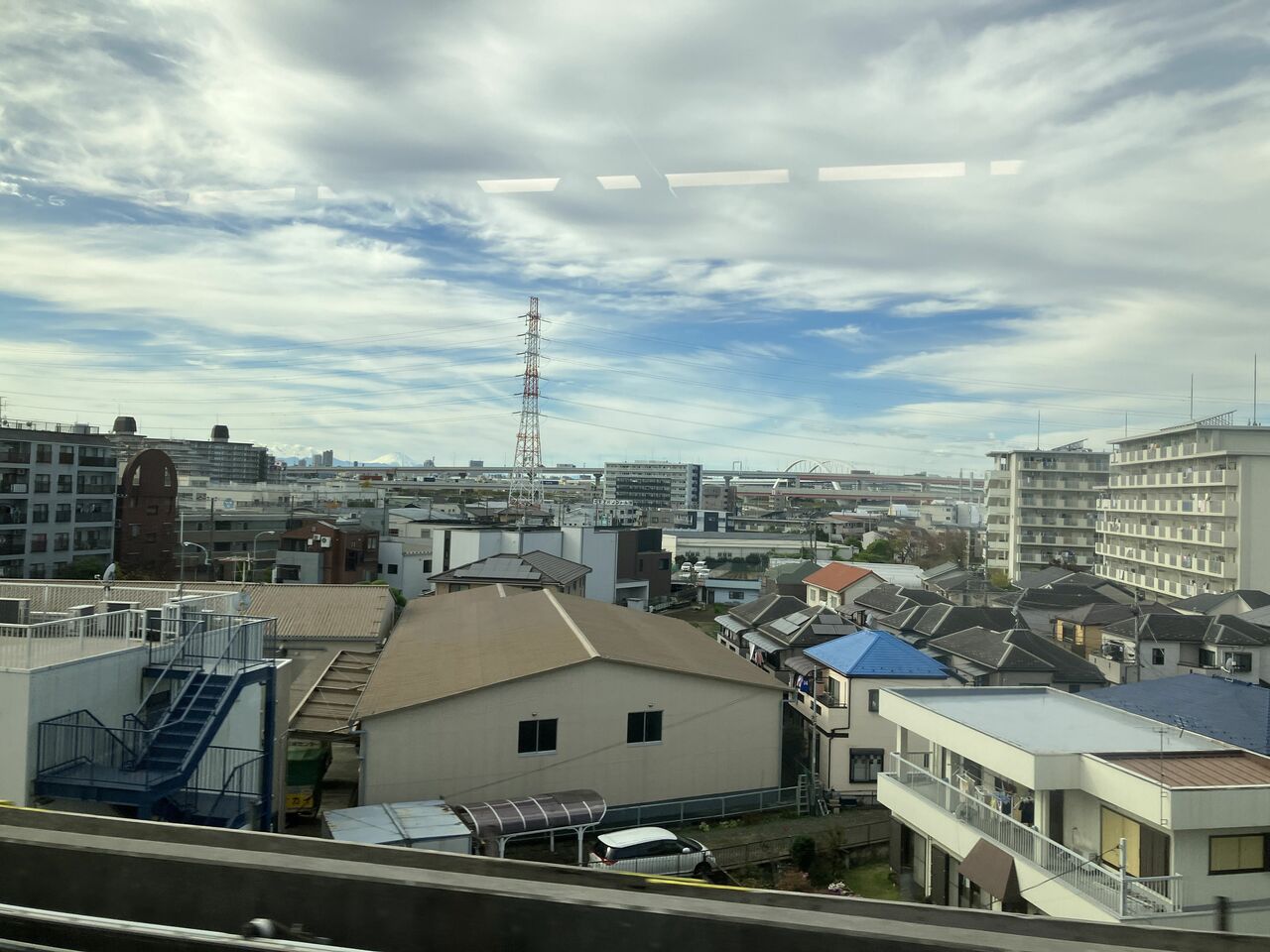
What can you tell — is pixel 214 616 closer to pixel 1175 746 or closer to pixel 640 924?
pixel 640 924

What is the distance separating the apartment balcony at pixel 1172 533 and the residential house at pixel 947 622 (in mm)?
7393

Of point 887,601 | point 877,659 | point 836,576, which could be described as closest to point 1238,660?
point 887,601

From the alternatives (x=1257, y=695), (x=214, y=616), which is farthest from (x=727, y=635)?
(x=214, y=616)

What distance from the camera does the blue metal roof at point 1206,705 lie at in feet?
16.7

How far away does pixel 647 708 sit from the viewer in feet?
20.9

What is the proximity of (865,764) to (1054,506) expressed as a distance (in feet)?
64.2

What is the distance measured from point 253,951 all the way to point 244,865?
197mm

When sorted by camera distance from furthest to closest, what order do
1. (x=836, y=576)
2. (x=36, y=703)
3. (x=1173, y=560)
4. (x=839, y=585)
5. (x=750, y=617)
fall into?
(x=1173, y=560) → (x=836, y=576) → (x=839, y=585) → (x=750, y=617) → (x=36, y=703)

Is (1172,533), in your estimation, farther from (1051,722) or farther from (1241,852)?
(1241,852)

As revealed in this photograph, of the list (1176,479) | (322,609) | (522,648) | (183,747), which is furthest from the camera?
(1176,479)

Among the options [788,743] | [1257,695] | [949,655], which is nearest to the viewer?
[1257,695]

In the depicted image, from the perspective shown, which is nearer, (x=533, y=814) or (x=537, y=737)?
(x=533, y=814)

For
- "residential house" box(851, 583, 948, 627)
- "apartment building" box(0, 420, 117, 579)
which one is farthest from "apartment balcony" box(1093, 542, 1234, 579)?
"apartment building" box(0, 420, 117, 579)

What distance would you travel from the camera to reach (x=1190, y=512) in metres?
17.4
